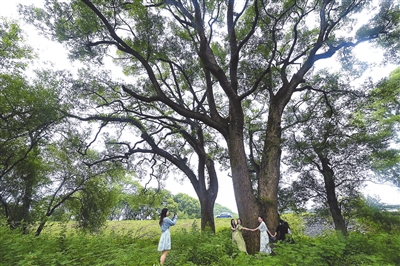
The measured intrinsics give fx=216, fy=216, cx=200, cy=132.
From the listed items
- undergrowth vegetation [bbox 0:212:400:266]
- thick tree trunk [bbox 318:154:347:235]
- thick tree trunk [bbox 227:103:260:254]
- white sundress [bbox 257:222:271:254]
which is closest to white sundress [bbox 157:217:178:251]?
undergrowth vegetation [bbox 0:212:400:266]

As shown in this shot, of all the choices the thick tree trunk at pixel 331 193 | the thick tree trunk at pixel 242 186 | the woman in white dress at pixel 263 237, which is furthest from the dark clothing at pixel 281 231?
the thick tree trunk at pixel 331 193

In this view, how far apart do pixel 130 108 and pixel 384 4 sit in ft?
37.1

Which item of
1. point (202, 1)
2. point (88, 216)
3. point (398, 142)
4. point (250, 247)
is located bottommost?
point (250, 247)

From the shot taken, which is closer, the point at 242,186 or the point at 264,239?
the point at 264,239

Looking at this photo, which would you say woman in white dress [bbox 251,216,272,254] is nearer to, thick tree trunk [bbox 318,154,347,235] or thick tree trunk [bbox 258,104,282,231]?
thick tree trunk [bbox 258,104,282,231]

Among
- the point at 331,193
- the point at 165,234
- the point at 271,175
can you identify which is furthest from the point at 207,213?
the point at 331,193

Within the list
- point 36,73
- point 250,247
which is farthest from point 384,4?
point 36,73

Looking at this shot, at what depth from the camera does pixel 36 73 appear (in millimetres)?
9531

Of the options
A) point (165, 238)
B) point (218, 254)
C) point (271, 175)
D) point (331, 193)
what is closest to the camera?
point (218, 254)

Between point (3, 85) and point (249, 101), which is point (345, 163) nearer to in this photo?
point (249, 101)

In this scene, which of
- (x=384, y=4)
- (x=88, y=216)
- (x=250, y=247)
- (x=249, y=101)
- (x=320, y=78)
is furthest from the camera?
(x=88, y=216)

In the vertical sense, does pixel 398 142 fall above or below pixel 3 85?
below

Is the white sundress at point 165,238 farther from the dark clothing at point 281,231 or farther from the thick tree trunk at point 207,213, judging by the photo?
the thick tree trunk at point 207,213

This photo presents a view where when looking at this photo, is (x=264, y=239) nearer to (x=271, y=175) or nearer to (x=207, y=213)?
(x=271, y=175)
